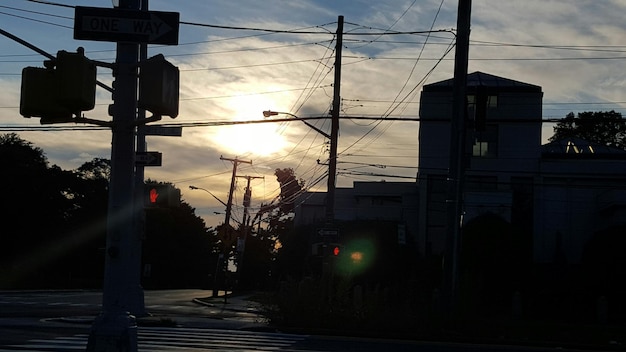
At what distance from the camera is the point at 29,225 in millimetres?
72188

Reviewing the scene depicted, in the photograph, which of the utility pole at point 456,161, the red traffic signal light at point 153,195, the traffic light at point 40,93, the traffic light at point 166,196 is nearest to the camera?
the traffic light at point 40,93

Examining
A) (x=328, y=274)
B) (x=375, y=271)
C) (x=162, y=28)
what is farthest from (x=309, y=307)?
(x=375, y=271)

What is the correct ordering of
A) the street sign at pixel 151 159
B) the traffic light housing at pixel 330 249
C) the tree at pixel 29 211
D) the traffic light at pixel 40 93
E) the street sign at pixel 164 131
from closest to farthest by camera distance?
1. the traffic light at pixel 40 93
2. the street sign at pixel 151 159
3. the street sign at pixel 164 131
4. the traffic light housing at pixel 330 249
5. the tree at pixel 29 211

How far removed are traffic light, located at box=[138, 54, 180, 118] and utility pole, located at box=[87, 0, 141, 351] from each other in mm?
587

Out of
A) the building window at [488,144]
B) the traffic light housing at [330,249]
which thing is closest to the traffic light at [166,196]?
the traffic light housing at [330,249]

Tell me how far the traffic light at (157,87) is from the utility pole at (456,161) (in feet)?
60.2

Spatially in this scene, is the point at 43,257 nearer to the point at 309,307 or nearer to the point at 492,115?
the point at 492,115

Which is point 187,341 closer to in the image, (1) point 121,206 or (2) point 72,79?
(1) point 121,206

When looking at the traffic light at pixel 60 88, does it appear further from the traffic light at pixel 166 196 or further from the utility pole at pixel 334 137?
the utility pole at pixel 334 137

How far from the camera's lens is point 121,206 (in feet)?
25.9

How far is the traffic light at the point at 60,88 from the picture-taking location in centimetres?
712

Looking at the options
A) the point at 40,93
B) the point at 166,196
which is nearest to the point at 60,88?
the point at 40,93

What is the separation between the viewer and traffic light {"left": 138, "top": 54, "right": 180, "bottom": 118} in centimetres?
738

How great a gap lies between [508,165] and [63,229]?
44577mm
